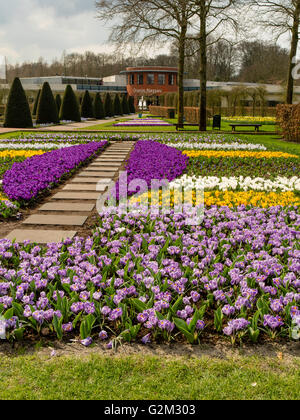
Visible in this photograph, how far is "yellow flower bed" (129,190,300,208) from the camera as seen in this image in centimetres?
555

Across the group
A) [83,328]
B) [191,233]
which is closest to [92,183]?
[191,233]

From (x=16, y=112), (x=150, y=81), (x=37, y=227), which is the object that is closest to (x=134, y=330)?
(x=37, y=227)

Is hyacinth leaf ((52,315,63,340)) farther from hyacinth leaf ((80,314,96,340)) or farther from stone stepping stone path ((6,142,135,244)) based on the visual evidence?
stone stepping stone path ((6,142,135,244))

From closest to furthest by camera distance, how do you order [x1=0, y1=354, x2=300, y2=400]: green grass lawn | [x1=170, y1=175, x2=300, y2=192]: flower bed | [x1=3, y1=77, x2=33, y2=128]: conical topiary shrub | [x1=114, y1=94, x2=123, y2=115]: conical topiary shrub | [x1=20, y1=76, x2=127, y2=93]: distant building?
[x1=0, y1=354, x2=300, y2=400]: green grass lawn, [x1=170, y1=175, x2=300, y2=192]: flower bed, [x1=3, y1=77, x2=33, y2=128]: conical topiary shrub, [x1=114, y1=94, x2=123, y2=115]: conical topiary shrub, [x1=20, y1=76, x2=127, y2=93]: distant building

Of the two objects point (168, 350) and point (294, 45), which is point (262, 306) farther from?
point (294, 45)

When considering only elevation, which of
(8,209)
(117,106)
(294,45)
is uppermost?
(294,45)

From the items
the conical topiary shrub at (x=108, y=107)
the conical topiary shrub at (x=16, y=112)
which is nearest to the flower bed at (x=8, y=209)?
the conical topiary shrub at (x=16, y=112)

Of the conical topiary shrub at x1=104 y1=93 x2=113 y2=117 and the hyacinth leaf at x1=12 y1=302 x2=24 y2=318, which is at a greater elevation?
the conical topiary shrub at x1=104 y1=93 x2=113 y2=117

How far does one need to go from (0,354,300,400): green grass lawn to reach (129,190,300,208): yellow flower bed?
325cm

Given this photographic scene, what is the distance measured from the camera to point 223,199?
19.2ft

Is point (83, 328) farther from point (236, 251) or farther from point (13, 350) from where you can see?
point (236, 251)

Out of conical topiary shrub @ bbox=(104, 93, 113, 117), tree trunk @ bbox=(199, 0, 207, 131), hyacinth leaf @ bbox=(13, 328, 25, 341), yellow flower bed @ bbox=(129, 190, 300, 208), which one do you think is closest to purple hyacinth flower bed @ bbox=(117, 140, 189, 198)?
yellow flower bed @ bbox=(129, 190, 300, 208)

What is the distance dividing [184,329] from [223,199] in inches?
142
